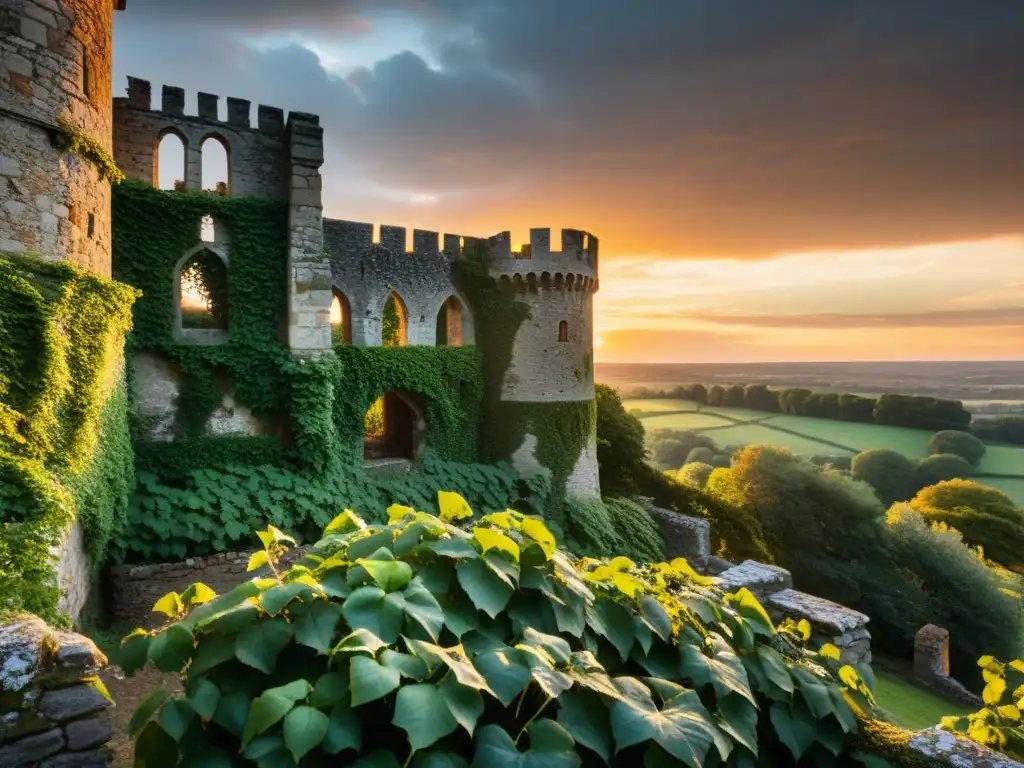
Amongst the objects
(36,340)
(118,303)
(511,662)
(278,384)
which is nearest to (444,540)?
(511,662)

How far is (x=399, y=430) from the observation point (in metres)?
18.7

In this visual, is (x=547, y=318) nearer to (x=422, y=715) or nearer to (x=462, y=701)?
(x=462, y=701)

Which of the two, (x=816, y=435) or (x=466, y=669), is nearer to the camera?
(x=466, y=669)

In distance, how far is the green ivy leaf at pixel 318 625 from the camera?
2.31 m

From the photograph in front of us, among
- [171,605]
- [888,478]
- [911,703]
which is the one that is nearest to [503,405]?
[911,703]

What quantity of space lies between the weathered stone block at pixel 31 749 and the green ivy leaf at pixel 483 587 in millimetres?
2112

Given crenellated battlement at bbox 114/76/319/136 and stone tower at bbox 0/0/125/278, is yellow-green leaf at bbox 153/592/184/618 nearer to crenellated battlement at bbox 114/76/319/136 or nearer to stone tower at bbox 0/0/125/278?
stone tower at bbox 0/0/125/278

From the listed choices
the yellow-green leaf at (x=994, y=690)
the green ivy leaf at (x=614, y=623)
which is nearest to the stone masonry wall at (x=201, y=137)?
the green ivy leaf at (x=614, y=623)

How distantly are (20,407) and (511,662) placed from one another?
6211 mm

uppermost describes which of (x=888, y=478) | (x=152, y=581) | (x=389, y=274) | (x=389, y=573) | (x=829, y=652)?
(x=389, y=274)

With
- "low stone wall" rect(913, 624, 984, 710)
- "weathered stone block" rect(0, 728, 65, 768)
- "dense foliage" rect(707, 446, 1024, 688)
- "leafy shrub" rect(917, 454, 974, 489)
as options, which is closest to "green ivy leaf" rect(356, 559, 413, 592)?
"weathered stone block" rect(0, 728, 65, 768)

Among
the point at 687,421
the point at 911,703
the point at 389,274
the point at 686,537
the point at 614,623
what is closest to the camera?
the point at 614,623

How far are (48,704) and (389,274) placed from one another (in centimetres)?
1492

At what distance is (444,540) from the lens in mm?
2889
